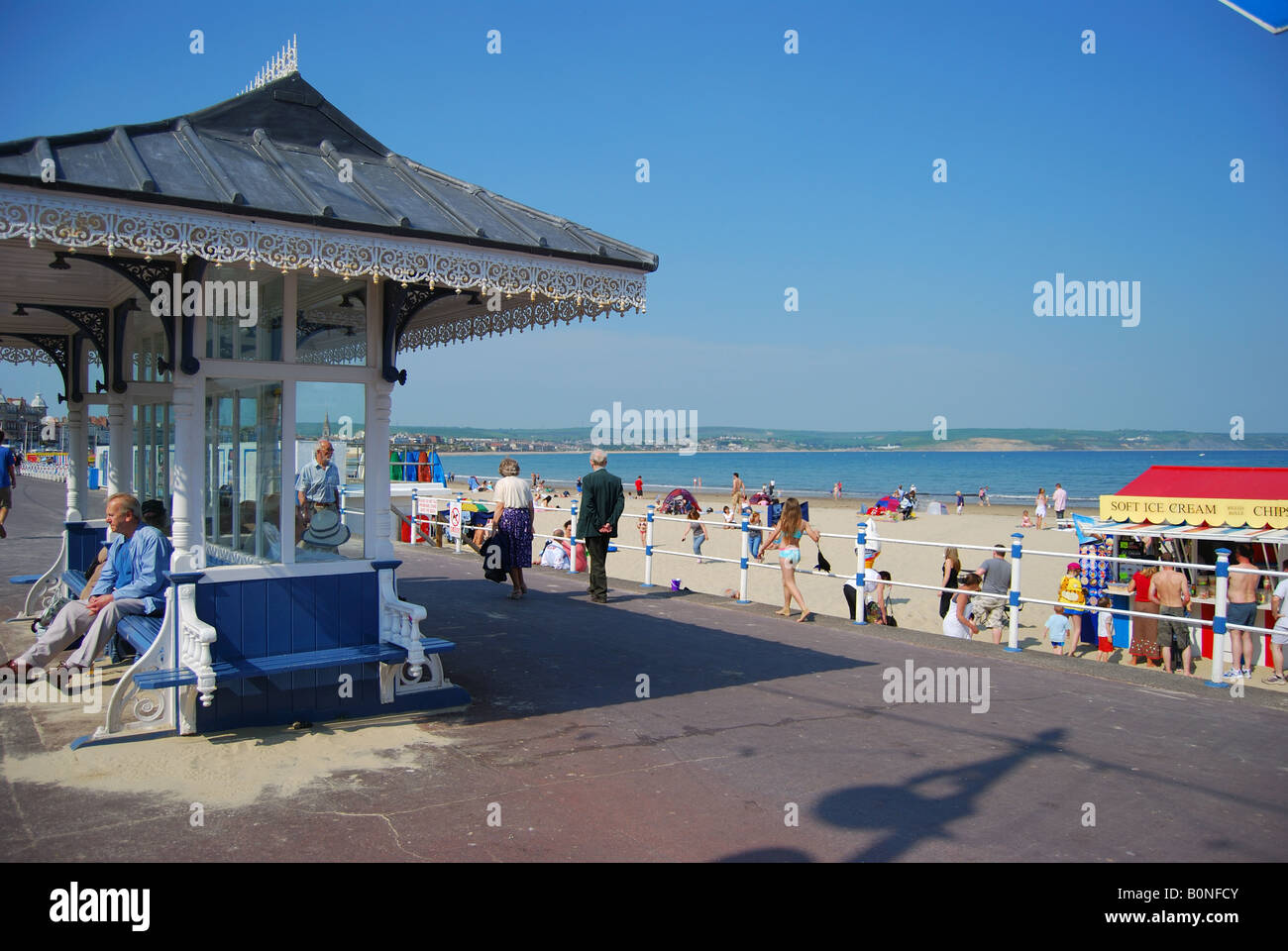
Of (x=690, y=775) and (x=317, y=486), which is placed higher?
(x=317, y=486)

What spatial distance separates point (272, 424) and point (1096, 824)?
5.68 m

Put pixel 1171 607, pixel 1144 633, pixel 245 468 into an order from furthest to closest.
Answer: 1. pixel 1144 633
2. pixel 1171 607
3. pixel 245 468

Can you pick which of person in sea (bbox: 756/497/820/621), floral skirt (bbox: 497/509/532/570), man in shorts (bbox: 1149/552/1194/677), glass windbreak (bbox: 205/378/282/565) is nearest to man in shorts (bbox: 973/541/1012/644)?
man in shorts (bbox: 1149/552/1194/677)

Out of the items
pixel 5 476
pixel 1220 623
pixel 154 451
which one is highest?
pixel 154 451

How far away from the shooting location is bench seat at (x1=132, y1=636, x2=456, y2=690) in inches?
215

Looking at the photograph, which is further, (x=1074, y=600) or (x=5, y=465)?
(x=5, y=465)

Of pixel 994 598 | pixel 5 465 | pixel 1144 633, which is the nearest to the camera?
pixel 1144 633

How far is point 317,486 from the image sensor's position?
651 centimetres

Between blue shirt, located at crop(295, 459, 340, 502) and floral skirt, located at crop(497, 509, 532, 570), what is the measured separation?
4.91 m

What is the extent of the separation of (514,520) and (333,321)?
5163 mm

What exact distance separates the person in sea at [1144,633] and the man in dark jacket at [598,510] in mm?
6677

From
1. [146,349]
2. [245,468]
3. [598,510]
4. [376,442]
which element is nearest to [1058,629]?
[598,510]
